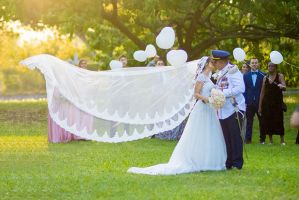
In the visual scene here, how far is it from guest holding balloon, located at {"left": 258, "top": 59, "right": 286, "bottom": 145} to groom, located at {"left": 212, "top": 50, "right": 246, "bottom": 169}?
6260mm

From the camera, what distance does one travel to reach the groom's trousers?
44.6 ft

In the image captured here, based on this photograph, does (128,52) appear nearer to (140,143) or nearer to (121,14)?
(121,14)

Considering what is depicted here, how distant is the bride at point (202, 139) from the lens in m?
13.6

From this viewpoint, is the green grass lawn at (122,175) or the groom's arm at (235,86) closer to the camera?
the green grass lawn at (122,175)

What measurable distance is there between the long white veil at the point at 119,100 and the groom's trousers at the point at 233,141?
167 centimetres

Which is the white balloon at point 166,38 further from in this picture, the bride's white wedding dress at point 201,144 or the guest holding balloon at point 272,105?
the bride's white wedding dress at point 201,144

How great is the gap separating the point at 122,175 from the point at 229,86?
7.75 ft

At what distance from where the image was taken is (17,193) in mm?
11336

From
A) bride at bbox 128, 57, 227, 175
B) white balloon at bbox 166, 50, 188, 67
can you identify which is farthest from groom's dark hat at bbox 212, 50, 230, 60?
white balloon at bbox 166, 50, 188, 67

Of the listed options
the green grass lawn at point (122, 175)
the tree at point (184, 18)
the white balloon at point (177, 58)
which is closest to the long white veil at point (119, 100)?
the white balloon at point (177, 58)

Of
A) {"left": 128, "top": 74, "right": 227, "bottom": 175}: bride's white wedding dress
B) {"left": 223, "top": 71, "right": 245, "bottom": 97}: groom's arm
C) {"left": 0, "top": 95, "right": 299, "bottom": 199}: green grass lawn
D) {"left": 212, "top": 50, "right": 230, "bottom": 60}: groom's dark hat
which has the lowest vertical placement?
{"left": 0, "top": 95, "right": 299, "bottom": 199}: green grass lawn

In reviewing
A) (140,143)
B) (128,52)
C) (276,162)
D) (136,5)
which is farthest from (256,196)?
(128,52)

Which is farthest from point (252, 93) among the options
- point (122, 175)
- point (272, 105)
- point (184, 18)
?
point (184, 18)

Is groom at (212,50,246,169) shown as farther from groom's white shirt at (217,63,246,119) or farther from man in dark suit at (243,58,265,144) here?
man in dark suit at (243,58,265,144)
